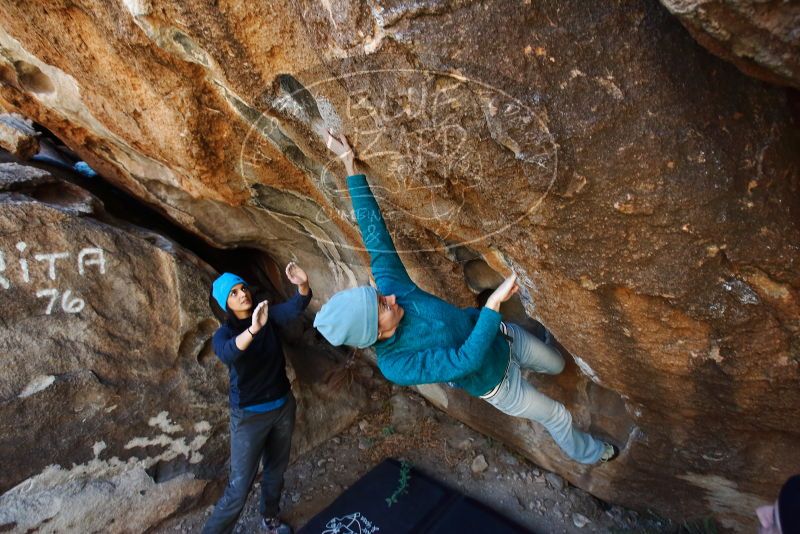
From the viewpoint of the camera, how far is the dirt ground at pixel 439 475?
327 centimetres

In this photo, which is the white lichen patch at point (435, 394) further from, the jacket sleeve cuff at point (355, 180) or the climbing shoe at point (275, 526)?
the jacket sleeve cuff at point (355, 180)

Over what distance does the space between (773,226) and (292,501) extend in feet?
11.4

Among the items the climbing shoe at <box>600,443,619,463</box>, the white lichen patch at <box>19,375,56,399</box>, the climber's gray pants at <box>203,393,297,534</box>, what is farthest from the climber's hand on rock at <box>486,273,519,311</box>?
the white lichen patch at <box>19,375,56,399</box>

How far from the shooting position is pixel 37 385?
9.45 ft

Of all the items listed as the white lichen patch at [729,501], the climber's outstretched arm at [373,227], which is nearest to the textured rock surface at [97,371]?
the climber's outstretched arm at [373,227]

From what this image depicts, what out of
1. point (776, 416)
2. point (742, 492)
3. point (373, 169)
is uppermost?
point (373, 169)

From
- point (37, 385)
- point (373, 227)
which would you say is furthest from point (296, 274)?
point (37, 385)

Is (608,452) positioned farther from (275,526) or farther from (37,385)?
(37,385)

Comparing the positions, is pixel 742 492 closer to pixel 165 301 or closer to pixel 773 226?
pixel 773 226

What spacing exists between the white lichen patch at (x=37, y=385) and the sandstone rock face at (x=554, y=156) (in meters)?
1.52

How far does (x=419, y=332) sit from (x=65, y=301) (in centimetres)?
242

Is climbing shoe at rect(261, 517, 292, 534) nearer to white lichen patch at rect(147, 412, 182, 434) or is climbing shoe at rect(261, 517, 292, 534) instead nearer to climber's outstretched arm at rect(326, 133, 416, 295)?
white lichen patch at rect(147, 412, 182, 434)

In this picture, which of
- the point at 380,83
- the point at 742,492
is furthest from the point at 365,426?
the point at 380,83

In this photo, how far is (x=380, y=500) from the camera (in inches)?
131
